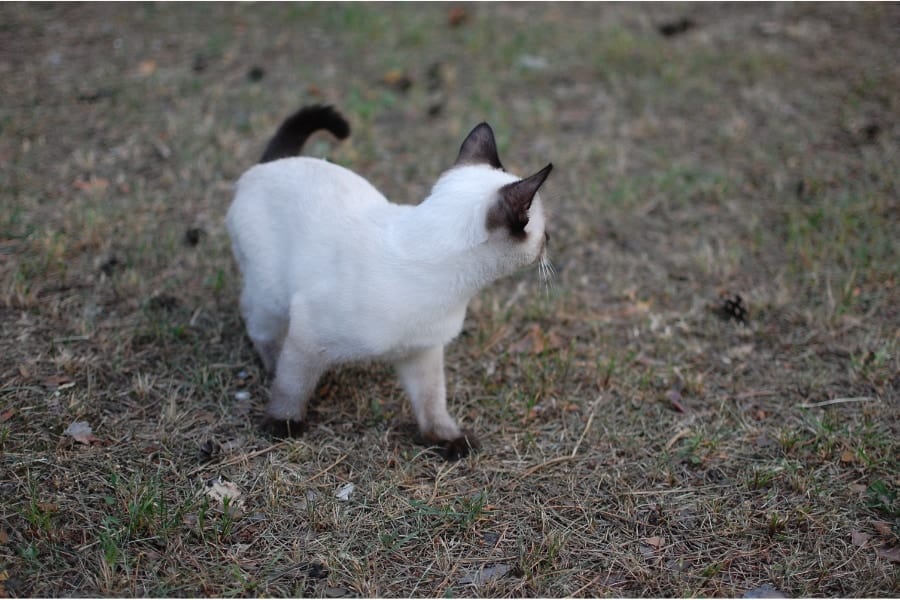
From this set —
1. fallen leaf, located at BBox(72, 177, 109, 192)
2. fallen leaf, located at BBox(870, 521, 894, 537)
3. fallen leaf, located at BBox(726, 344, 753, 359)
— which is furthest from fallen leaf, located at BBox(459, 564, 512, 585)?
fallen leaf, located at BBox(72, 177, 109, 192)

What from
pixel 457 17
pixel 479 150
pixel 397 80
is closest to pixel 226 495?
pixel 479 150

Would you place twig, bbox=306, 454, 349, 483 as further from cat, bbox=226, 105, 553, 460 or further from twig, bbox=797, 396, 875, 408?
twig, bbox=797, 396, 875, 408

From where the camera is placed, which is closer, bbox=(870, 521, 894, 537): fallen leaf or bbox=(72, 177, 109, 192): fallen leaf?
bbox=(870, 521, 894, 537): fallen leaf

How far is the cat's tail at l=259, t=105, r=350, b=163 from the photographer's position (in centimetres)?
348

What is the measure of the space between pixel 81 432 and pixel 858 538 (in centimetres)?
261

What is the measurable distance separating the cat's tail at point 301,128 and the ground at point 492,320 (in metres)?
0.70

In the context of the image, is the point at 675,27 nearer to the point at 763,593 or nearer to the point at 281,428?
the point at 281,428

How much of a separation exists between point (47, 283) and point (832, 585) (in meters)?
3.29

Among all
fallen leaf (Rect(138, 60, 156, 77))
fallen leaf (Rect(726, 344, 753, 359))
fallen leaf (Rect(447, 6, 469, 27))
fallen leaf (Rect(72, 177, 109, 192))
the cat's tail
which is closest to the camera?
the cat's tail

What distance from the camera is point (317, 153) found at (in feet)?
16.1

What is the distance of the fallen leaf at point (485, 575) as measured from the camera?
2547mm

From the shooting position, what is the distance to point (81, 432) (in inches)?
116

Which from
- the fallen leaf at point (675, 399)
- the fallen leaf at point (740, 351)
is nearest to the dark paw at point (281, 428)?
the fallen leaf at point (675, 399)

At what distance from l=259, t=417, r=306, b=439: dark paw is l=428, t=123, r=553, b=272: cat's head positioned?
3.20ft
